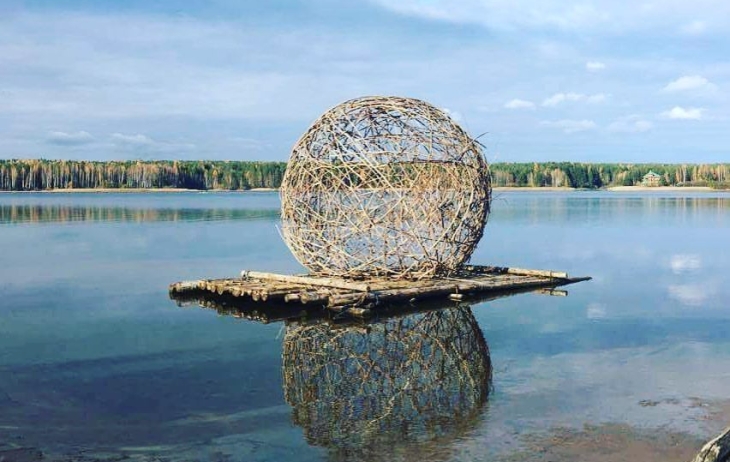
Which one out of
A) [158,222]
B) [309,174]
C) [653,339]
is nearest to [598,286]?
[653,339]

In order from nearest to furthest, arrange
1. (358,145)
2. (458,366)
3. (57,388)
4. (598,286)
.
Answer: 1. (57,388)
2. (458,366)
3. (358,145)
4. (598,286)

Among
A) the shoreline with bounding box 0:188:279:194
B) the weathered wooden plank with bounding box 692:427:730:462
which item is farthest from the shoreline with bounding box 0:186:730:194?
the weathered wooden plank with bounding box 692:427:730:462

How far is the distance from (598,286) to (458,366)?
1047 cm

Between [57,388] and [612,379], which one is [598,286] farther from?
[57,388]

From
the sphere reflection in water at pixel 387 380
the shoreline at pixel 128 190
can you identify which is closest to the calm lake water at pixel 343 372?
the sphere reflection in water at pixel 387 380

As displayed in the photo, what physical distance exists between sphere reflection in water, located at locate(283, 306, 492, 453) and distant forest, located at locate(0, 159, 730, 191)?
130 meters

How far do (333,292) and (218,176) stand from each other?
14336 cm

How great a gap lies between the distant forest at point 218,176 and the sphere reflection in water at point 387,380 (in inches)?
5108

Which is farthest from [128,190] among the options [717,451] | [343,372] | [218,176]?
[717,451]

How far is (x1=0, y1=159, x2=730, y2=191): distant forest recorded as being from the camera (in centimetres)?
14712

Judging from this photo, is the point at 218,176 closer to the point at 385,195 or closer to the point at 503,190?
the point at 503,190

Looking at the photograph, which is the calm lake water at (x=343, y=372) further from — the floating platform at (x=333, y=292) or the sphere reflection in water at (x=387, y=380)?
the floating platform at (x=333, y=292)

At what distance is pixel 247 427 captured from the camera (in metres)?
10.3

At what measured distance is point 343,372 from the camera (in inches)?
510
